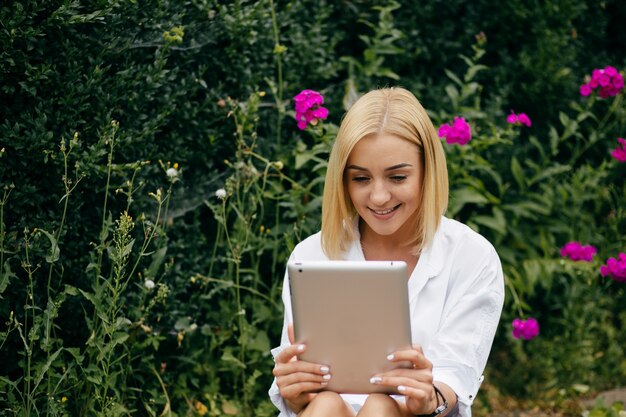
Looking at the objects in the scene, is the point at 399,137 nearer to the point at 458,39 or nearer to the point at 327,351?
the point at 327,351

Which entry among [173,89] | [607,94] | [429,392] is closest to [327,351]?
[429,392]

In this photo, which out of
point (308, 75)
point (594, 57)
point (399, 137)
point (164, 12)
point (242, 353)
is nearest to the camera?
point (399, 137)

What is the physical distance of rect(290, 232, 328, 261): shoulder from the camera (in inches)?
111

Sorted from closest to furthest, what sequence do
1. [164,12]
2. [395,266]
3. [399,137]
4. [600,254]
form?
[395,266] → [399,137] → [164,12] → [600,254]

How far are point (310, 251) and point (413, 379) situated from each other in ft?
2.10

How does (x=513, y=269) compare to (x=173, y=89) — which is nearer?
(x=173, y=89)

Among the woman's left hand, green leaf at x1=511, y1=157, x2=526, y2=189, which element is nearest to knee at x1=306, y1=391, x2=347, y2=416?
the woman's left hand

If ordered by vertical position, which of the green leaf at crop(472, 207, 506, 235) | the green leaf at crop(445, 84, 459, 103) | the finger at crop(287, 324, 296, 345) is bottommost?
the green leaf at crop(472, 207, 506, 235)

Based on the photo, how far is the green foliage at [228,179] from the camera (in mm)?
3086

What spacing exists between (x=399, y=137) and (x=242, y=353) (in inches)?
55.0

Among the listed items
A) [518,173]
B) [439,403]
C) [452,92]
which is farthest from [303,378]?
[518,173]

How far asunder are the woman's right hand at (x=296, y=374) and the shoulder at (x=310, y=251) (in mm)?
416

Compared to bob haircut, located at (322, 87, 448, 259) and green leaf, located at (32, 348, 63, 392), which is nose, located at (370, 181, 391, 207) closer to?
bob haircut, located at (322, 87, 448, 259)

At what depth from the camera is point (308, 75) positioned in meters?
4.09
